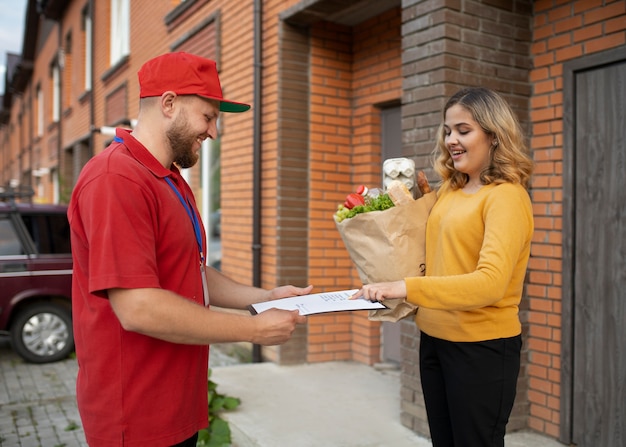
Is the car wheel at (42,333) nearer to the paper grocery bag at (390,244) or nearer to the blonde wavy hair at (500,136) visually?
the paper grocery bag at (390,244)

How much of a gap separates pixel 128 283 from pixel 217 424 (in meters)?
2.64

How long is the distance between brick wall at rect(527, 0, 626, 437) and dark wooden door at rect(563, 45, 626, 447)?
0.13 meters

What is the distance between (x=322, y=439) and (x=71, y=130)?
49.0 ft

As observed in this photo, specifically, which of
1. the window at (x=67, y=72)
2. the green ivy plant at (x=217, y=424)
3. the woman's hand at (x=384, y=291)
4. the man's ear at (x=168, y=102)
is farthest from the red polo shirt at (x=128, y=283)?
the window at (x=67, y=72)

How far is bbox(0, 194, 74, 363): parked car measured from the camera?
6543 mm

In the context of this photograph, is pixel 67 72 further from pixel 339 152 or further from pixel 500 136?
pixel 500 136

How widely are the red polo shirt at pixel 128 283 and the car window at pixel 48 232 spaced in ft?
17.4

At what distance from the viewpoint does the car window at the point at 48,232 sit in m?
6.72

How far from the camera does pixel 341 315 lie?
237 inches

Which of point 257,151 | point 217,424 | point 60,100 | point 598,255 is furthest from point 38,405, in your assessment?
point 60,100

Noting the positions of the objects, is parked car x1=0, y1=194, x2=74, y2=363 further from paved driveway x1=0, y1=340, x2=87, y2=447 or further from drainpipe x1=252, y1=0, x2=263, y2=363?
drainpipe x1=252, y1=0, x2=263, y2=363

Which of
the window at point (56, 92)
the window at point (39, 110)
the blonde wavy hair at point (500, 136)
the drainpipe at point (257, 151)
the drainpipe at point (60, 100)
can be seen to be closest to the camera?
the blonde wavy hair at point (500, 136)

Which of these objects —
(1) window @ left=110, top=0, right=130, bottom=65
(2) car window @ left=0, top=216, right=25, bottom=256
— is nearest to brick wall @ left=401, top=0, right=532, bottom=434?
(2) car window @ left=0, top=216, right=25, bottom=256

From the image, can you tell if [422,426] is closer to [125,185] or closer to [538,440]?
[538,440]
